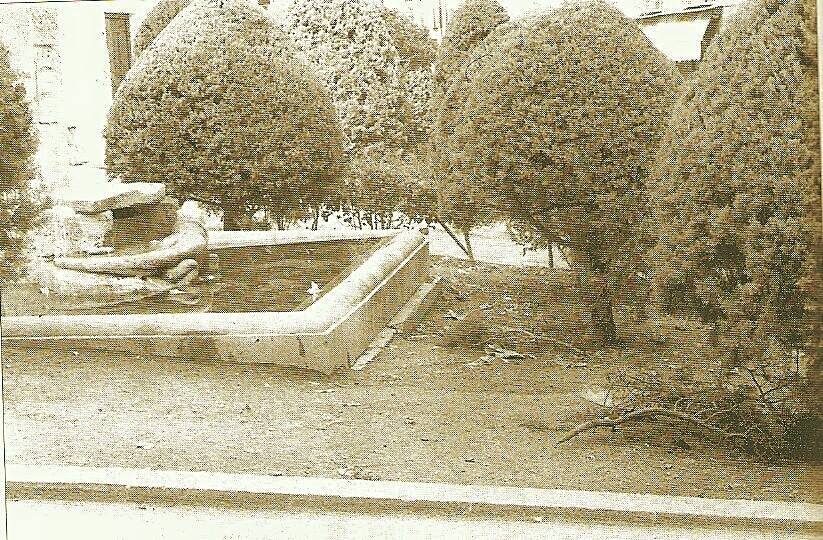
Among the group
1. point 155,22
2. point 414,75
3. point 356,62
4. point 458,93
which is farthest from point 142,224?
point 458,93

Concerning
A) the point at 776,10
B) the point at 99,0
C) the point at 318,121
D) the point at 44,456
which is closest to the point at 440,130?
the point at 318,121

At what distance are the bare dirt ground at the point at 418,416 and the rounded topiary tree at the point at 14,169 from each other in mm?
402

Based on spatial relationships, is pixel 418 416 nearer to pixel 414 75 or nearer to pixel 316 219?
pixel 316 219

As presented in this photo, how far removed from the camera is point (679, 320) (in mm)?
3434

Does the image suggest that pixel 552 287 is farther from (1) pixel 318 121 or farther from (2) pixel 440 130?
(1) pixel 318 121

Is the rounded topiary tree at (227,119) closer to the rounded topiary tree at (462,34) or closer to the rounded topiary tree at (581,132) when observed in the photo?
the rounded topiary tree at (462,34)

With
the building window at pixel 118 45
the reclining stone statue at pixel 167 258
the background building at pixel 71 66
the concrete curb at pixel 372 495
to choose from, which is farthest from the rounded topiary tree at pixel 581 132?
the building window at pixel 118 45

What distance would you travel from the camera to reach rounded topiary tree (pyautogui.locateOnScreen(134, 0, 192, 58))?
13.0 feet

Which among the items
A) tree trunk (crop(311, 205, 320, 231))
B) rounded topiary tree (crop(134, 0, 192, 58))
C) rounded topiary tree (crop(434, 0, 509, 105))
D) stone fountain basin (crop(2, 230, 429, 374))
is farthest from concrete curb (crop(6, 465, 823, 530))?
rounded topiary tree (crop(134, 0, 192, 58))

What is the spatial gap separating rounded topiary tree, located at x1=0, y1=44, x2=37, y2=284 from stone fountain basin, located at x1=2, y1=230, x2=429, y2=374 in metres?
0.26

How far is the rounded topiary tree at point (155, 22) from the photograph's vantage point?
13.0 ft

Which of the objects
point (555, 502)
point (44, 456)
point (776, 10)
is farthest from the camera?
point (44, 456)

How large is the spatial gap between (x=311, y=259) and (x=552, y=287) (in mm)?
879

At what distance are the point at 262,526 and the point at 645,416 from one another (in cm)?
137
